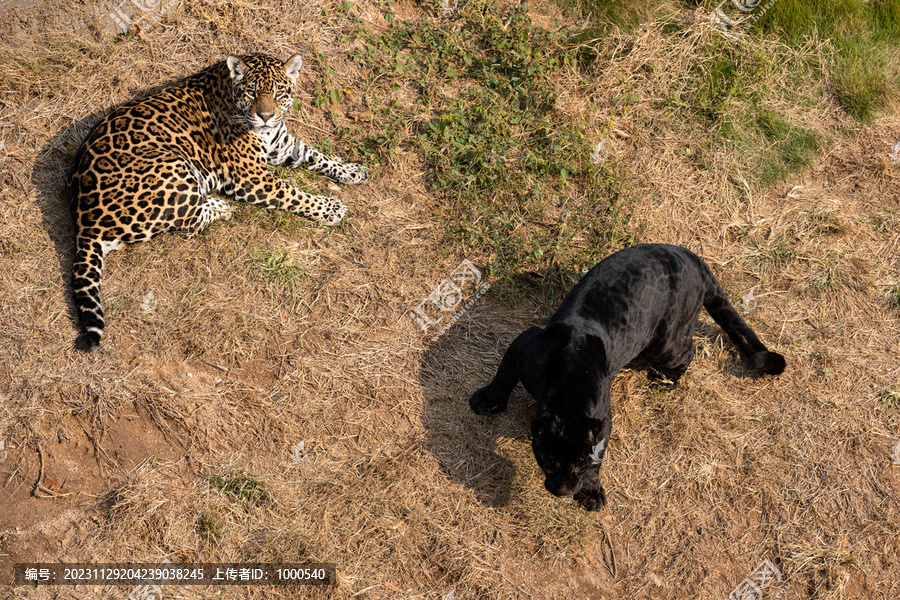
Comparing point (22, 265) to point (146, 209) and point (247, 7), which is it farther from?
Result: point (247, 7)

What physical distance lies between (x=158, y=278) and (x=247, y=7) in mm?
3783

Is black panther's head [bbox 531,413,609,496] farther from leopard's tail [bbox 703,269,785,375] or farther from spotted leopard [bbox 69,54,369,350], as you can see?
spotted leopard [bbox 69,54,369,350]

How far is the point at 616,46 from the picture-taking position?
Result: 8.89 meters

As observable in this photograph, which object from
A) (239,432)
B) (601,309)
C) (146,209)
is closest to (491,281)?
(601,309)

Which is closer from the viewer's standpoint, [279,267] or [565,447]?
[565,447]

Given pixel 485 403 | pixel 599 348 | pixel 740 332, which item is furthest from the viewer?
pixel 740 332

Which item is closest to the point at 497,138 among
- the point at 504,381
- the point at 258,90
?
the point at 258,90

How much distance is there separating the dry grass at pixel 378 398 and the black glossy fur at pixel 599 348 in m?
0.43

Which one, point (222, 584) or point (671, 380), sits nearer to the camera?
point (222, 584)

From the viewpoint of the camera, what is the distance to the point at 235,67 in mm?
6844

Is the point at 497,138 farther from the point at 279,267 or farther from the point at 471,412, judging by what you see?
the point at 471,412

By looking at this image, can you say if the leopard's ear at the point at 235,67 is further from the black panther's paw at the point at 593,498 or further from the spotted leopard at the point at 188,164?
the black panther's paw at the point at 593,498

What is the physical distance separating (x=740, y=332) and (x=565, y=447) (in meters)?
2.82

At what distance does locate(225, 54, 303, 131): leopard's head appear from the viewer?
686 centimetres
